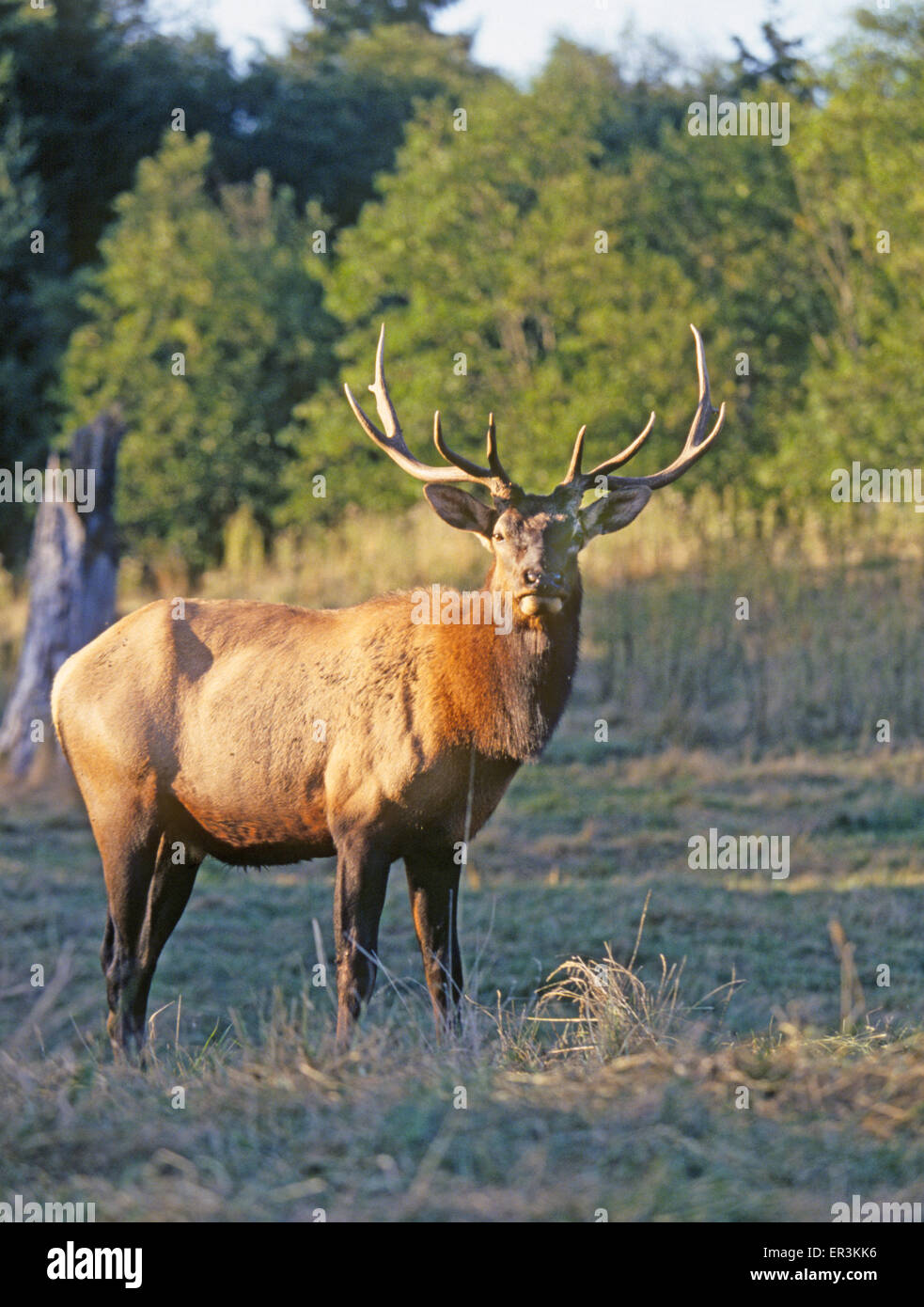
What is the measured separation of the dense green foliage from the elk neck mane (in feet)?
39.0

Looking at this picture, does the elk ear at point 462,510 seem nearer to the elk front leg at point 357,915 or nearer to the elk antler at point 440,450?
the elk antler at point 440,450

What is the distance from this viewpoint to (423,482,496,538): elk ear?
20.3 feet

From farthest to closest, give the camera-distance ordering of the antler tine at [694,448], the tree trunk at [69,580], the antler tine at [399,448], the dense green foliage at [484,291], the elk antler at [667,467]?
the dense green foliage at [484,291]
the tree trunk at [69,580]
the antler tine at [694,448]
the antler tine at [399,448]
the elk antler at [667,467]

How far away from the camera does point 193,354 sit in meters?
24.2

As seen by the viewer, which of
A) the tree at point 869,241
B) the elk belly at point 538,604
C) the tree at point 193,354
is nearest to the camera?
the elk belly at point 538,604

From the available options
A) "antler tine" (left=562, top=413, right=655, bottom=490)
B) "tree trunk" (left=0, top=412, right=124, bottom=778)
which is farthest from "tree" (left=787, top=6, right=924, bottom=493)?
"antler tine" (left=562, top=413, right=655, bottom=490)

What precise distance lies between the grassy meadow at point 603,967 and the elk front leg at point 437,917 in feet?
0.64

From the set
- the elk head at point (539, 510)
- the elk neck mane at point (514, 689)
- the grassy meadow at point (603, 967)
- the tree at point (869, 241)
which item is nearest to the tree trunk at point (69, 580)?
the grassy meadow at point (603, 967)

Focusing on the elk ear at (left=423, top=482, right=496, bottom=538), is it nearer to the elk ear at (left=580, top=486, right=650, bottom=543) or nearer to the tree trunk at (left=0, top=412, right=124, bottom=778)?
the elk ear at (left=580, top=486, right=650, bottom=543)

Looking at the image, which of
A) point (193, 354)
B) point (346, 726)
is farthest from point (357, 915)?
point (193, 354)

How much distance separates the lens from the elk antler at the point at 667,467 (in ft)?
20.0

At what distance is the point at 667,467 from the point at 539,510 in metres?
0.94

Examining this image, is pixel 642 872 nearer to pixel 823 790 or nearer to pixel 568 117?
pixel 823 790
